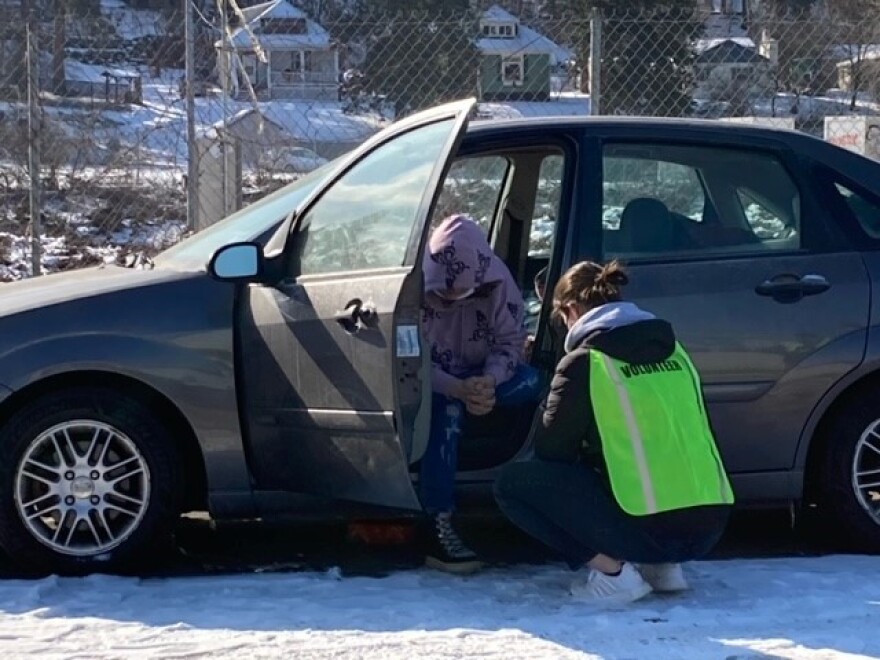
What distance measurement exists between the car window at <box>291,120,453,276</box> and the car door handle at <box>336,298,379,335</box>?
0.62ft

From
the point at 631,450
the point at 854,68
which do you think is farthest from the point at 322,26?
the point at 631,450

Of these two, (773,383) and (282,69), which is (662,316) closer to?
(773,383)

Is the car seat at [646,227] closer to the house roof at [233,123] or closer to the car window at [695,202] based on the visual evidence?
the car window at [695,202]

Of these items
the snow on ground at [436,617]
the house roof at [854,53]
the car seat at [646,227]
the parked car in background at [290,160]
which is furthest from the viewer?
the house roof at [854,53]

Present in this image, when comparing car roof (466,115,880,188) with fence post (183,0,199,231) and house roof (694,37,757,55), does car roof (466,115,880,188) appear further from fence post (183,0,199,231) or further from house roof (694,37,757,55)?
house roof (694,37,757,55)

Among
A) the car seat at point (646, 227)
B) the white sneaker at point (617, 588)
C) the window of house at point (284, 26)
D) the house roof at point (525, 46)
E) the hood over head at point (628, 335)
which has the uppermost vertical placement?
the window of house at point (284, 26)

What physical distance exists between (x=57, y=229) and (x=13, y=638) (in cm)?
637

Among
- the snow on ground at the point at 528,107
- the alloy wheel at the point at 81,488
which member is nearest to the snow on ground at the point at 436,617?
the alloy wheel at the point at 81,488

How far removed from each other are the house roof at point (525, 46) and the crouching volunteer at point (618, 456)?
9.26 m

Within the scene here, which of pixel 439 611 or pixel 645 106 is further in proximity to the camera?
pixel 645 106

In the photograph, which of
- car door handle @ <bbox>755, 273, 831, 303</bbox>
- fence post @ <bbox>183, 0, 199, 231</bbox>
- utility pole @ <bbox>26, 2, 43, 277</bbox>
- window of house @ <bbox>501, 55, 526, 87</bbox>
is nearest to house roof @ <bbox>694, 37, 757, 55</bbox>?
window of house @ <bbox>501, 55, 526, 87</bbox>

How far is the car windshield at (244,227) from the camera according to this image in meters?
5.58

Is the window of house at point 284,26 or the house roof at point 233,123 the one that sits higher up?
the window of house at point 284,26

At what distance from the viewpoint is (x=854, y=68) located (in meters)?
16.8
